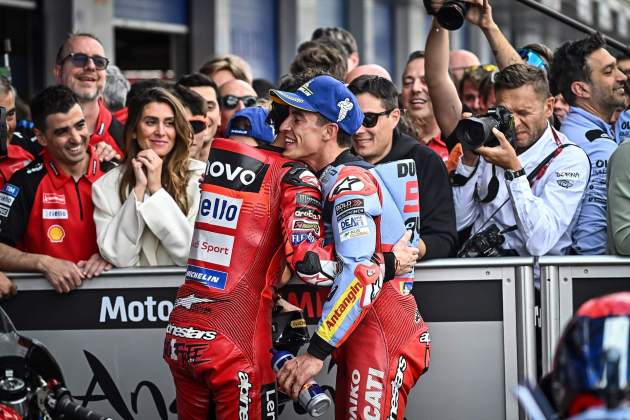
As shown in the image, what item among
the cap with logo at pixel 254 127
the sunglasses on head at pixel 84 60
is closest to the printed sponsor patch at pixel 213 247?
the cap with logo at pixel 254 127

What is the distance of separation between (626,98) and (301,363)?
2.87 m

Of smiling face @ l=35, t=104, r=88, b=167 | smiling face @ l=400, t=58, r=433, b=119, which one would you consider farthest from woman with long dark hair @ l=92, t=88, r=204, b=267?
smiling face @ l=400, t=58, r=433, b=119

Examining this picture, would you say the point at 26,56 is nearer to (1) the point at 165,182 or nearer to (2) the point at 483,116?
(1) the point at 165,182

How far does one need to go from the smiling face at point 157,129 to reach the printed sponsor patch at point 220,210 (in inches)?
56.2

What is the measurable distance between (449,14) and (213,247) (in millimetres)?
1936

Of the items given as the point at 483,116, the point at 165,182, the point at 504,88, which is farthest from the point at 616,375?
the point at 165,182

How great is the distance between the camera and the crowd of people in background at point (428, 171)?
519 centimetres

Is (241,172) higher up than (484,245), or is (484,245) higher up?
(241,172)

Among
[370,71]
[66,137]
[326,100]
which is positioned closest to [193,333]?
[326,100]

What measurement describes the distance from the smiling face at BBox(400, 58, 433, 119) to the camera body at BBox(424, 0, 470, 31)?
1.23 metres

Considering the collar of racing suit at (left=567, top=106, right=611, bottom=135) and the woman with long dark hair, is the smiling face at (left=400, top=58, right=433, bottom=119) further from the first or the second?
the woman with long dark hair

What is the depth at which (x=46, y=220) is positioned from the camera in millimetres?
5723

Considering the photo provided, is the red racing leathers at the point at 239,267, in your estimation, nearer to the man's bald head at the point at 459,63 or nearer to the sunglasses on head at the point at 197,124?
the sunglasses on head at the point at 197,124

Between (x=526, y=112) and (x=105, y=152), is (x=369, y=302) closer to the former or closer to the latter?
(x=526, y=112)
